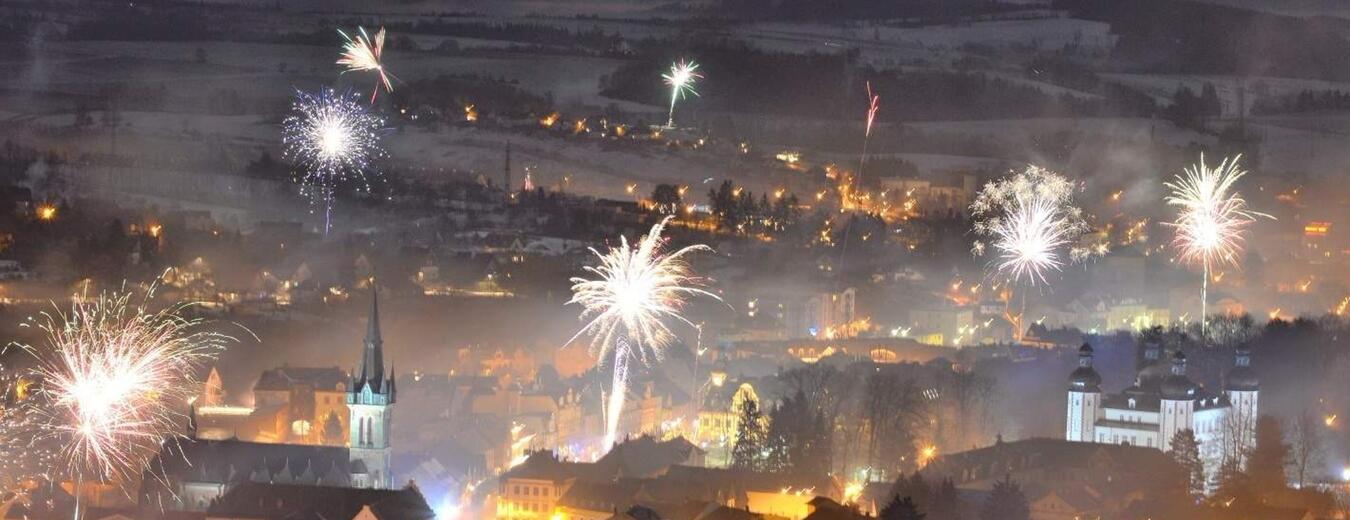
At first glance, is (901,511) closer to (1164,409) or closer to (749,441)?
(749,441)

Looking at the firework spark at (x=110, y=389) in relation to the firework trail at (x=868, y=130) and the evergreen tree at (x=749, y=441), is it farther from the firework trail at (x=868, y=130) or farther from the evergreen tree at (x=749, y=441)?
the firework trail at (x=868, y=130)

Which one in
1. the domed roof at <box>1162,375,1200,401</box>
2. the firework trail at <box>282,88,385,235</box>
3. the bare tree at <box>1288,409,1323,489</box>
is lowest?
the bare tree at <box>1288,409,1323,489</box>

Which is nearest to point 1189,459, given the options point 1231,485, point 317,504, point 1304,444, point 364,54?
point 1231,485

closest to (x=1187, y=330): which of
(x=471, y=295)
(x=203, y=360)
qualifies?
(x=471, y=295)

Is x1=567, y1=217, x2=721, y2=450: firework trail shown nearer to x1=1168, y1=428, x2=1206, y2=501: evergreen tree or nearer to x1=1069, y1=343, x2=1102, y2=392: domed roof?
x1=1069, y1=343, x2=1102, y2=392: domed roof

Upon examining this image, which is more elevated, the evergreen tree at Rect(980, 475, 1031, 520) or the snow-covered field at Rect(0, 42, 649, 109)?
the snow-covered field at Rect(0, 42, 649, 109)

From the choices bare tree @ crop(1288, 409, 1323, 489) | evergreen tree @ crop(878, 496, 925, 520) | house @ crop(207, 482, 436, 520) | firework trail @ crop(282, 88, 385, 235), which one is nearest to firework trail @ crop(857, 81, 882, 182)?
firework trail @ crop(282, 88, 385, 235)
